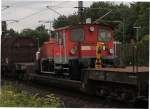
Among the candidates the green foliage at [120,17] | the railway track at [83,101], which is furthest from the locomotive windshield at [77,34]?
the green foliage at [120,17]

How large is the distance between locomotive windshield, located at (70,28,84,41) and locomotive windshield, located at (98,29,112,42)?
0.60m

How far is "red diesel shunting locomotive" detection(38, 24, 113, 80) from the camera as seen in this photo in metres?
12.5

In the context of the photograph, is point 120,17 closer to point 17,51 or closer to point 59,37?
point 17,51

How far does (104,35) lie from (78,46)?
0.99 m

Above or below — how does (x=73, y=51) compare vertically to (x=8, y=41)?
below

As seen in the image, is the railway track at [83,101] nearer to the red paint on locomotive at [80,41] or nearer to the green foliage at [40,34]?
the red paint on locomotive at [80,41]

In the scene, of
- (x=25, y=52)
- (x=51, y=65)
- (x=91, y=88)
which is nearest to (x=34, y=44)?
(x=25, y=52)

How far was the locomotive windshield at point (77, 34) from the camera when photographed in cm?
1293

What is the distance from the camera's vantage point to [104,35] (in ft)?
43.9

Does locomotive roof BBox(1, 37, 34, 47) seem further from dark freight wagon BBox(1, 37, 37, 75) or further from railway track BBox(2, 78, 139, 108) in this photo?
railway track BBox(2, 78, 139, 108)

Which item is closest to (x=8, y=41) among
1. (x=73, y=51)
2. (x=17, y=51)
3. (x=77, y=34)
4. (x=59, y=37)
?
(x=17, y=51)

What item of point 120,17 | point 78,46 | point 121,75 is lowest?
point 121,75

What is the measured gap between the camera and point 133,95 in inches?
→ 352

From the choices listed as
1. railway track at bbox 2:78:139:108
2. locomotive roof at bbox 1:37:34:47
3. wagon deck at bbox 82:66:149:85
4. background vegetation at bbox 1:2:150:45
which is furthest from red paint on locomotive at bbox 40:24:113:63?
locomotive roof at bbox 1:37:34:47
